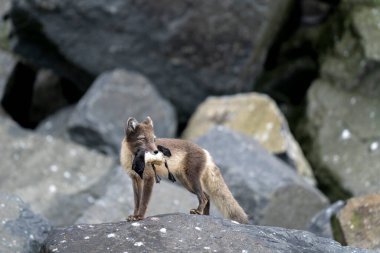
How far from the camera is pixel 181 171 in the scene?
6.55m

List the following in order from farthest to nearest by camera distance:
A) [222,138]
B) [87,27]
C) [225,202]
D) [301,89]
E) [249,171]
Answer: [301,89], [87,27], [222,138], [249,171], [225,202]

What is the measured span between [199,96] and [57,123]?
5.72 feet

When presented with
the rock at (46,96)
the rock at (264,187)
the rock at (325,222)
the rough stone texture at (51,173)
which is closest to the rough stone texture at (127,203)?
the rock at (264,187)

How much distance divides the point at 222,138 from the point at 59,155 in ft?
5.68

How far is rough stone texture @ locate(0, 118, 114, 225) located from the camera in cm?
930

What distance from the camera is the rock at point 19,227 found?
607 centimetres

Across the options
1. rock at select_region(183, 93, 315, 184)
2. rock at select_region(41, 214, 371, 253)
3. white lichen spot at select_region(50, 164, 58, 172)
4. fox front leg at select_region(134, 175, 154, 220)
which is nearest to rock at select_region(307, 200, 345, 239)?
rock at select_region(41, 214, 371, 253)

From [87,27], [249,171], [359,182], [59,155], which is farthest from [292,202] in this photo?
[87,27]

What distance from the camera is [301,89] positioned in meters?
12.7

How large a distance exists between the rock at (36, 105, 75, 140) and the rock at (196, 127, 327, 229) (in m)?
2.22

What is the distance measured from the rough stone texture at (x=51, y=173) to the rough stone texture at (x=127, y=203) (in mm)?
657

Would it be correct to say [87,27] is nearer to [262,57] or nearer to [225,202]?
[262,57]

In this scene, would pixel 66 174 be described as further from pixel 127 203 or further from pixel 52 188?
pixel 127 203

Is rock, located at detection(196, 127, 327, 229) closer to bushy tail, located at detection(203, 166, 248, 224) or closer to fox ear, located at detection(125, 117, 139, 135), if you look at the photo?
bushy tail, located at detection(203, 166, 248, 224)
